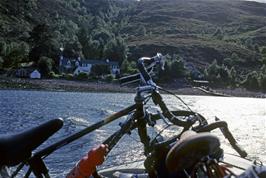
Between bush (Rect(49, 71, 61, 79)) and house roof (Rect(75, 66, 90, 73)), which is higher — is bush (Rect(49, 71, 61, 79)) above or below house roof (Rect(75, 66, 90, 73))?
below

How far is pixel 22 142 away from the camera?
17.3 ft

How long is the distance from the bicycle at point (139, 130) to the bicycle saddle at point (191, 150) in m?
0.68

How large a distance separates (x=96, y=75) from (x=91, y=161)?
164035mm

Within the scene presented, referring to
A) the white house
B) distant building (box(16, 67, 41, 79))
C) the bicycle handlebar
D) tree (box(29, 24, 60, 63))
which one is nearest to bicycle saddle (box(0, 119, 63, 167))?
the bicycle handlebar

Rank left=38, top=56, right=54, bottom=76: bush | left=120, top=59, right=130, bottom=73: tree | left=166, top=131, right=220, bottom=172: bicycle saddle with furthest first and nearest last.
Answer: left=120, top=59, right=130, bottom=73: tree, left=38, top=56, right=54, bottom=76: bush, left=166, top=131, right=220, bottom=172: bicycle saddle

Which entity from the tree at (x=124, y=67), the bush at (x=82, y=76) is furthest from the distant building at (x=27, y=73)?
the tree at (x=124, y=67)

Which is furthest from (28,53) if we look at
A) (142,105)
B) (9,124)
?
(142,105)

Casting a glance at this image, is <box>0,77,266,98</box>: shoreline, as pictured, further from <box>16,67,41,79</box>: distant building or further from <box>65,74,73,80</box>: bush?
<box>16,67,41,79</box>: distant building

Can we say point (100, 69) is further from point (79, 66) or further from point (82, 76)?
point (82, 76)

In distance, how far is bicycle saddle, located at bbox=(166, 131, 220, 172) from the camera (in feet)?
13.9

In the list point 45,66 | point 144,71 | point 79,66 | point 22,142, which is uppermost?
point 144,71

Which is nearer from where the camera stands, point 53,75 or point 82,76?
point 53,75

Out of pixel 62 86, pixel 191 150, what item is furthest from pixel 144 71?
pixel 62 86

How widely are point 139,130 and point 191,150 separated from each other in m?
1.47
